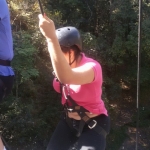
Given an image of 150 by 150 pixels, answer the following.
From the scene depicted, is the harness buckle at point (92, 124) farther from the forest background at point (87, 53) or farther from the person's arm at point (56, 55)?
A: the forest background at point (87, 53)

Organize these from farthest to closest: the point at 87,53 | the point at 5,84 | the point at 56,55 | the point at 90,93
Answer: the point at 87,53 < the point at 90,93 < the point at 5,84 < the point at 56,55

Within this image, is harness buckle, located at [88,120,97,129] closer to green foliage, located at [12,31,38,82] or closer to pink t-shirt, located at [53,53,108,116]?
pink t-shirt, located at [53,53,108,116]

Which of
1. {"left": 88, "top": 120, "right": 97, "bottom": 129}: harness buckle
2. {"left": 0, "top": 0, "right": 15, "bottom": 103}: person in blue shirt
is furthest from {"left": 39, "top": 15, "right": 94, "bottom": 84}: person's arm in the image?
{"left": 88, "top": 120, "right": 97, "bottom": 129}: harness buckle

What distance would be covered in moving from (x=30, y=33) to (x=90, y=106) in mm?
4067

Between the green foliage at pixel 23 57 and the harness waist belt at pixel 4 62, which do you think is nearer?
the harness waist belt at pixel 4 62

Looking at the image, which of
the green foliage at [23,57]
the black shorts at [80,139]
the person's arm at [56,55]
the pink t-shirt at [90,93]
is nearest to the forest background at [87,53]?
the green foliage at [23,57]

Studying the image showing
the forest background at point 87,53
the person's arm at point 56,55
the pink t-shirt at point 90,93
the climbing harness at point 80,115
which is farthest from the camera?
the forest background at point 87,53

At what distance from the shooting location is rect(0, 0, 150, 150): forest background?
588 cm

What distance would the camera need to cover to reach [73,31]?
231 cm

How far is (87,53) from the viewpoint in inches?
288

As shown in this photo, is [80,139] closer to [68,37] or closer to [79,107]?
[79,107]

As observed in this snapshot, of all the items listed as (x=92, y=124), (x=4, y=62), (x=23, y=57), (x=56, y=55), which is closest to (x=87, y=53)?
(x=23, y=57)

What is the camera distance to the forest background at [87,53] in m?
5.88

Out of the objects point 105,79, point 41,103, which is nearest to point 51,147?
point 41,103
